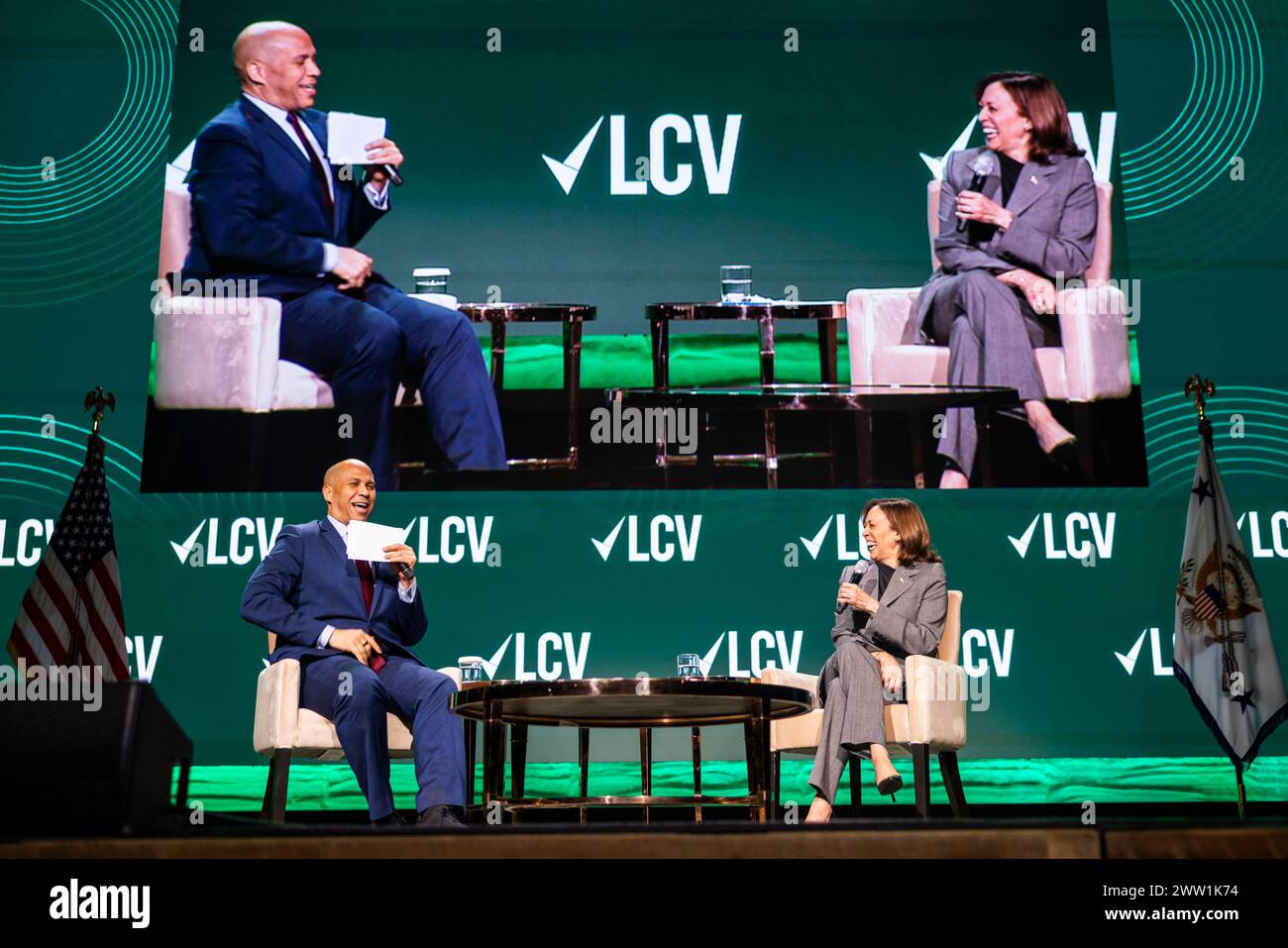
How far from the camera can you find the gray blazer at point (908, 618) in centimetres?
430

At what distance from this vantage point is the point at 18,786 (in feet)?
4.29

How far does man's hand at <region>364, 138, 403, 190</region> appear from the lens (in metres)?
5.73

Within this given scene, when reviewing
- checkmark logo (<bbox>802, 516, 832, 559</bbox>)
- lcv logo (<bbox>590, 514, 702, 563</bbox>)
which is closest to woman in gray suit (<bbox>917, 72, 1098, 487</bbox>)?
checkmark logo (<bbox>802, 516, 832, 559</bbox>)

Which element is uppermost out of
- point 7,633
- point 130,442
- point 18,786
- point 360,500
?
point 130,442

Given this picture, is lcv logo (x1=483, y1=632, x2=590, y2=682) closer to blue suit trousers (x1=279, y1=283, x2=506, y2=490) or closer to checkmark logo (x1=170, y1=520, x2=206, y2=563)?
blue suit trousers (x1=279, y1=283, x2=506, y2=490)

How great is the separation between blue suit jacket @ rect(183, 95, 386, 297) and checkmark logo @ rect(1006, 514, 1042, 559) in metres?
2.81

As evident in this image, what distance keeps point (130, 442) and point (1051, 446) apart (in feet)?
12.1

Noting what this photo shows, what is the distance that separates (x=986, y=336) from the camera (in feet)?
18.3

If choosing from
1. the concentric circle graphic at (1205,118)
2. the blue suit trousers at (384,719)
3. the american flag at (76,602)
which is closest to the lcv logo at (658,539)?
the blue suit trousers at (384,719)

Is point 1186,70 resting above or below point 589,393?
above

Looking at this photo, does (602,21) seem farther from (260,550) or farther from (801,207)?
(260,550)

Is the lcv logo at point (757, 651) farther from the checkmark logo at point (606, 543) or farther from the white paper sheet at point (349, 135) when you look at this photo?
the white paper sheet at point (349, 135)

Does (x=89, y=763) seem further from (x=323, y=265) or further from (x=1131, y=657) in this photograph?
(x=1131, y=657)
